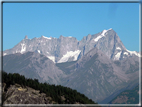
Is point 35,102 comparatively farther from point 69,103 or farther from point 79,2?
point 79,2

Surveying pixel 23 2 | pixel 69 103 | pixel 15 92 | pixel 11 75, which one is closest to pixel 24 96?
pixel 15 92

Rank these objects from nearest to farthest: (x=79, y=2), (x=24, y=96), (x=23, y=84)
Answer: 1. (x=79, y=2)
2. (x=24, y=96)
3. (x=23, y=84)

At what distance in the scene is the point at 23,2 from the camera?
37.2 meters

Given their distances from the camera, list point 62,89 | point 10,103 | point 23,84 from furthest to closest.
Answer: point 62,89, point 23,84, point 10,103

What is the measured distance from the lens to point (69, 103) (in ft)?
229

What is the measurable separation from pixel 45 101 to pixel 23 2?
3046 centimetres

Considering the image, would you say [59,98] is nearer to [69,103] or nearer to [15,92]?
[69,103]

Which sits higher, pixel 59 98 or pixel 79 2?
pixel 79 2

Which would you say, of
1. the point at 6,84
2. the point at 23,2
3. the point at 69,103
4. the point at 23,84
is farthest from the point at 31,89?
the point at 23,2

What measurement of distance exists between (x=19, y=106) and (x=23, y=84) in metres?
9.15

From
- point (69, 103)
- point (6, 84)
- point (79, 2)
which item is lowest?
point (69, 103)

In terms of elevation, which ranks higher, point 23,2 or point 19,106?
point 23,2

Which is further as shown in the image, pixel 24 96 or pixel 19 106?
pixel 24 96

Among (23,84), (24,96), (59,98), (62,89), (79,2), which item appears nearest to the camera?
(79,2)
